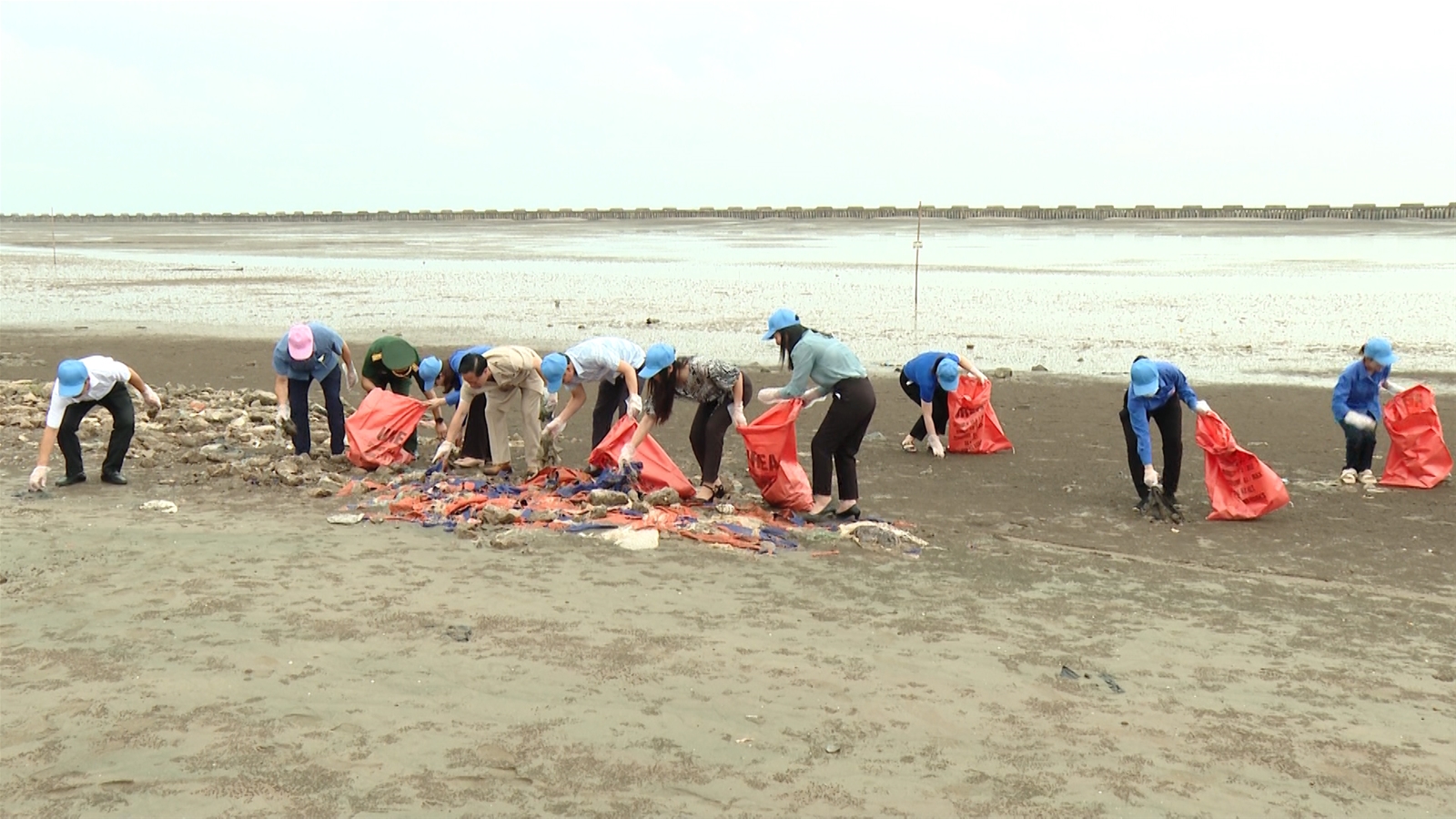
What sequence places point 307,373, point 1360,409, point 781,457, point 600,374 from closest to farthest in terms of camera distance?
point 781,457
point 600,374
point 1360,409
point 307,373

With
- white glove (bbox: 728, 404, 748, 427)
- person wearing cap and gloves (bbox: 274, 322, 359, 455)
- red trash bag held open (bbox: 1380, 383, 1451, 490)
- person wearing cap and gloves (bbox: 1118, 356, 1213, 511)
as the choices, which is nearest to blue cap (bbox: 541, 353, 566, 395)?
white glove (bbox: 728, 404, 748, 427)

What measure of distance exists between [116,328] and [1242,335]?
1647 cm

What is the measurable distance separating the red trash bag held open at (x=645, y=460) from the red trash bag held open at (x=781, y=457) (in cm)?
53

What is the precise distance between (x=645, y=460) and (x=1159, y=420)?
10.8 feet

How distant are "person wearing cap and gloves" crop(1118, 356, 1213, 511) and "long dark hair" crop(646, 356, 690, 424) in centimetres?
283

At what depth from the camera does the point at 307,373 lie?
9.22 m

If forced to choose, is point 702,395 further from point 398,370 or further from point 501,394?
point 398,370

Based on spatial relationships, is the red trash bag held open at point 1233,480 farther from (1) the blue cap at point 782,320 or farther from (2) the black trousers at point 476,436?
(2) the black trousers at point 476,436

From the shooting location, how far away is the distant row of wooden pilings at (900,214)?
235 feet

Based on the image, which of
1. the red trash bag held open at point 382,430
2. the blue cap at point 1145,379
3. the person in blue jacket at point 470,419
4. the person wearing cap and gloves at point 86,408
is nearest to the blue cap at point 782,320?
the blue cap at point 1145,379

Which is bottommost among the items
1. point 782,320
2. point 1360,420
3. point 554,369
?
point 1360,420

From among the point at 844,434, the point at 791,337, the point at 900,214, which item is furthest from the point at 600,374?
the point at 900,214

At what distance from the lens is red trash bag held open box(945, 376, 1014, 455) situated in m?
10.3

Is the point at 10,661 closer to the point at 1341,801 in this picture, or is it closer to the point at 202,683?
the point at 202,683
